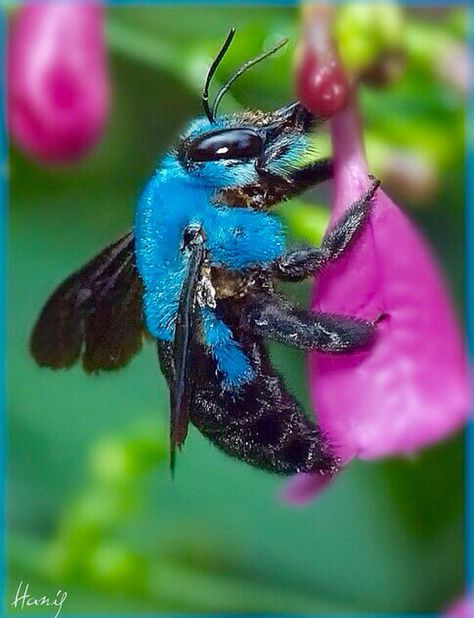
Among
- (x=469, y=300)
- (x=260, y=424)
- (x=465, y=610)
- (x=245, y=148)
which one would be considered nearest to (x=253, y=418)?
(x=260, y=424)

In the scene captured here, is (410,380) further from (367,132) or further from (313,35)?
(367,132)

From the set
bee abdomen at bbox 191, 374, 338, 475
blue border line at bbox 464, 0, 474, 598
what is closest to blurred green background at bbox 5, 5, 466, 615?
blue border line at bbox 464, 0, 474, 598

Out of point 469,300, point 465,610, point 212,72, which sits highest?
point 469,300

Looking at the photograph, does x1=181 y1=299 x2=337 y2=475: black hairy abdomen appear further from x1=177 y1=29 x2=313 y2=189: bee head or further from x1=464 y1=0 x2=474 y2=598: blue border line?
x1=464 y1=0 x2=474 y2=598: blue border line

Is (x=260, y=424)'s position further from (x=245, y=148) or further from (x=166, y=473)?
(x=166, y=473)

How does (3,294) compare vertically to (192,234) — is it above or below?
above

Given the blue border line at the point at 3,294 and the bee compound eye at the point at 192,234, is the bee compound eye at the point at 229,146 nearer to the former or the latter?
the bee compound eye at the point at 192,234

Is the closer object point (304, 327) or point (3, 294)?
point (304, 327)

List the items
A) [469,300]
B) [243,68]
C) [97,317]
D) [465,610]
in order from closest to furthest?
[243,68], [97,317], [465,610], [469,300]
